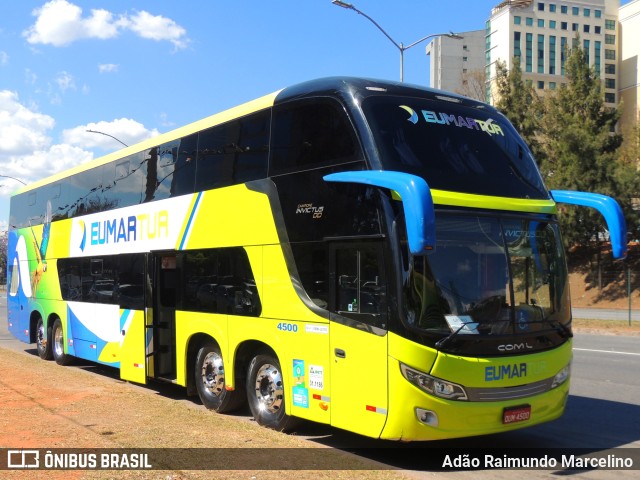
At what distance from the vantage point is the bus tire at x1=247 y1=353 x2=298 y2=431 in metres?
8.29

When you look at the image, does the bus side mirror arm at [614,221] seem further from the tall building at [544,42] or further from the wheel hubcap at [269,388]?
the tall building at [544,42]

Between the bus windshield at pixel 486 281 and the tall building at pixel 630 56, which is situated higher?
the tall building at pixel 630 56

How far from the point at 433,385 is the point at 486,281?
120 centimetres

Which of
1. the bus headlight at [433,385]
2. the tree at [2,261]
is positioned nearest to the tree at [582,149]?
the bus headlight at [433,385]

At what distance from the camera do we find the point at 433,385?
21.4ft

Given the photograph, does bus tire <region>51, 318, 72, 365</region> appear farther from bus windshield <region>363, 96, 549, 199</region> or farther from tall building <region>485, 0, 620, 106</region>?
tall building <region>485, 0, 620, 106</region>

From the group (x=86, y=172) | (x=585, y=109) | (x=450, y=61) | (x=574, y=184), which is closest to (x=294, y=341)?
(x=86, y=172)

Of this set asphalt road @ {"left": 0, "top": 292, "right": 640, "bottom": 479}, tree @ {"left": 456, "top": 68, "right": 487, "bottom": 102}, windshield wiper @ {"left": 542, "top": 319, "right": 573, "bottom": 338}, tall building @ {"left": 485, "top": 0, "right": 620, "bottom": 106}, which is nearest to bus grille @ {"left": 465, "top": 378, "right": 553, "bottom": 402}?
windshield wiper @ {"left": 542, "top": 319, "right": 573, "bottom": 338}

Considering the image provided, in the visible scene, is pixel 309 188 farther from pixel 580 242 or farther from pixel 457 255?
pixel 580 242

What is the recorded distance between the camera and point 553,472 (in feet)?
22.3

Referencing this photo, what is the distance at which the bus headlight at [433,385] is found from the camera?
647 cm

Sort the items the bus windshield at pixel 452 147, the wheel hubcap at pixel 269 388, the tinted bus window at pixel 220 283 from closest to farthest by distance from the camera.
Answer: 1. the bus windshield at pixel 452 147
2. the wheel hubcap at pixel 269 388
3. the tinted bus window at pixel 220 283

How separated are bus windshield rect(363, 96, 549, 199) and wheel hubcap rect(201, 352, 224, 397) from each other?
4.27 m

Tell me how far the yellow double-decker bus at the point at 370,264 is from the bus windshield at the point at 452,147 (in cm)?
2
